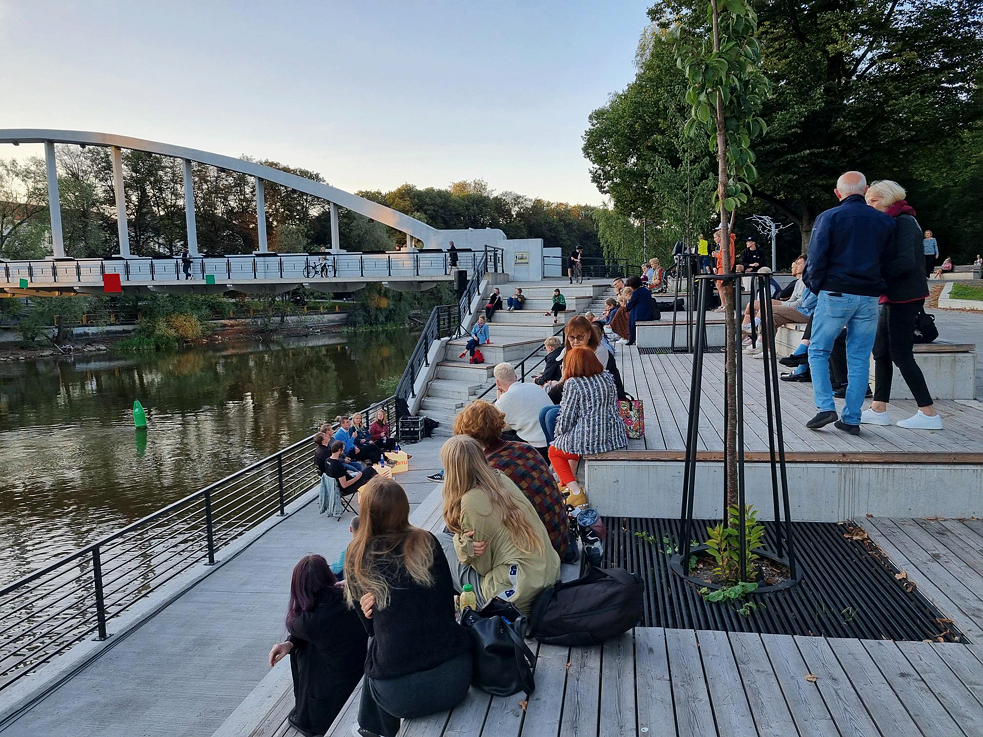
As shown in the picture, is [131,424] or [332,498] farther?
[131,424]

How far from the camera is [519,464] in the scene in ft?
11.8

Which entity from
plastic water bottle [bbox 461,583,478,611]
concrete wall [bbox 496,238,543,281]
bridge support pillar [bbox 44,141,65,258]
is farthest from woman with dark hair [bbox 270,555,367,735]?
bridge support pillar [bbox 44,141,65,258]

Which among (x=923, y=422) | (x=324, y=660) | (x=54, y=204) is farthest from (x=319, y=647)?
(x=54, y=204)

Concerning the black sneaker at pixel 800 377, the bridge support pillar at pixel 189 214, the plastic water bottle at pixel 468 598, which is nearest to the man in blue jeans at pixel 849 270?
the black sneaker at pixel 800 377

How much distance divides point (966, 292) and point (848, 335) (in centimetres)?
1721

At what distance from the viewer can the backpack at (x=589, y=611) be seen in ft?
9.55

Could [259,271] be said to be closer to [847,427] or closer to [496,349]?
[496,349]

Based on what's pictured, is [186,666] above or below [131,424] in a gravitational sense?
above

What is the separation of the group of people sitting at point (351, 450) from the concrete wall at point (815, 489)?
13.1ft

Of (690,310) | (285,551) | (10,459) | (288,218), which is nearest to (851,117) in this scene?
(690,310)

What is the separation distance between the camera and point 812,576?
3.69 meters

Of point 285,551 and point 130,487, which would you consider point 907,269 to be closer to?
point 285,551

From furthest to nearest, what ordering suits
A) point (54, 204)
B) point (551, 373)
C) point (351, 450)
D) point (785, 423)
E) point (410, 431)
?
1. point (54, 204)
2. point (410, 431)
3. point (351, 450)
4. point (551, 373)
5. point (785, 423)

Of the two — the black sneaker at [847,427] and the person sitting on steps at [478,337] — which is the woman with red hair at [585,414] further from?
the person sitting on steps at [478,337]
